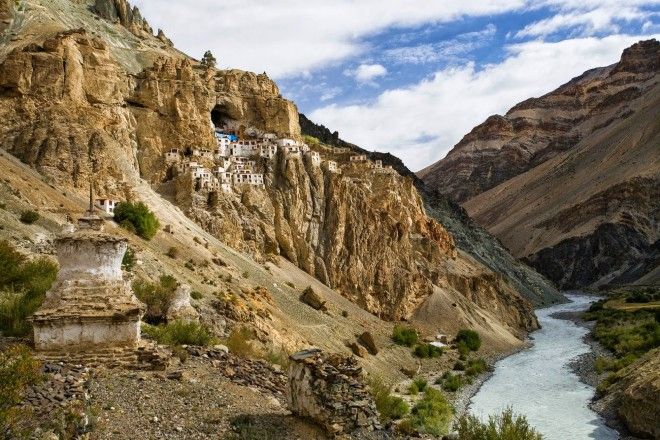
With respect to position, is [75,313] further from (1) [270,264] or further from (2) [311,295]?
(1) [270,264]

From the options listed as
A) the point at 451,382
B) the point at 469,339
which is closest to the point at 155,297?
the point at 451,382

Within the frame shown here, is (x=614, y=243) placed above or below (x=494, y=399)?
above

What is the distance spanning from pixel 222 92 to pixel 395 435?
46.3m

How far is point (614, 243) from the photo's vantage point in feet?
415

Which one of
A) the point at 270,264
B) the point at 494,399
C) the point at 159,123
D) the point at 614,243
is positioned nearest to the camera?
the point at 494,399

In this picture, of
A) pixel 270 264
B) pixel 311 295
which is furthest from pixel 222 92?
pixel 311 295

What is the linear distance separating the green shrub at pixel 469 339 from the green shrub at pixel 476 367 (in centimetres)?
261

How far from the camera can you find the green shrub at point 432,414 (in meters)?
25.5

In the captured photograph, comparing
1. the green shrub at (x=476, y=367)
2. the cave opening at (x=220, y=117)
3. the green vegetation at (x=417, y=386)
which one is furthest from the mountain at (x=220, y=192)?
the green shrub at (x=476, y=367)

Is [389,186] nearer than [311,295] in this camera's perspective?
No

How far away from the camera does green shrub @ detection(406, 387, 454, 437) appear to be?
25469mm

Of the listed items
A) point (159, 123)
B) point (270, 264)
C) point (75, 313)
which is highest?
point (159, 123)

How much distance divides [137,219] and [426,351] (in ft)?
63.6

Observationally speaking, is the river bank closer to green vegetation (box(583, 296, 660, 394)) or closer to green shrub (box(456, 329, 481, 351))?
green vegetation (box(583, 296, 660, 394))
